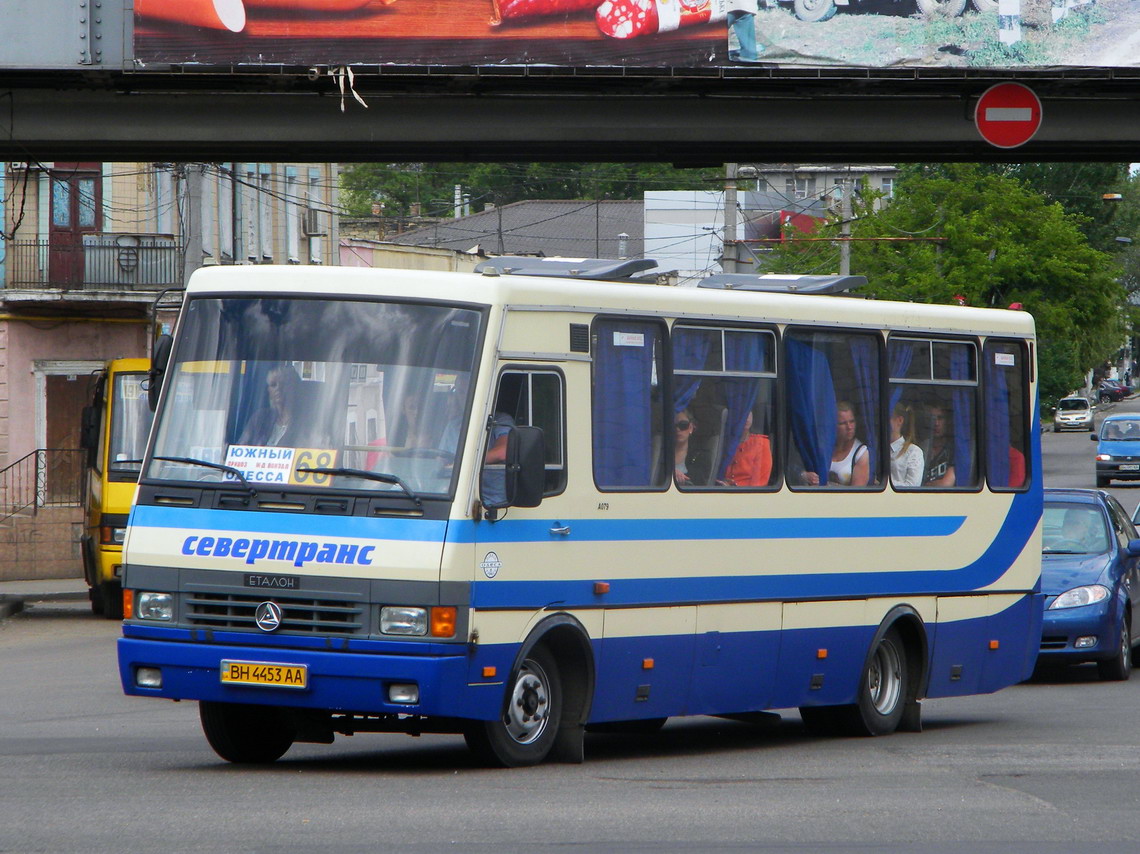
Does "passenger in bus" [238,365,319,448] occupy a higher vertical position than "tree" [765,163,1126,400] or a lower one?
lower

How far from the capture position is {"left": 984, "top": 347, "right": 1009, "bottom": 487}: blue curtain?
45.0 ft

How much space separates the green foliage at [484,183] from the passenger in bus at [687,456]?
6722 centimetres

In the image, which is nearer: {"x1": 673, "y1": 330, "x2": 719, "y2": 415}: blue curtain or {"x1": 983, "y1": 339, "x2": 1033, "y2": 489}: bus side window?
{"x1": 673, "y1": 330, "x2": 719, "y2": 415}: blue curtain

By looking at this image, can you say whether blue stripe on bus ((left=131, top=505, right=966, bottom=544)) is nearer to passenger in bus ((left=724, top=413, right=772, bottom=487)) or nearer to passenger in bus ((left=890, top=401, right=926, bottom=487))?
passenger in bus ((left=724, top=413, right=772, bottom=487))

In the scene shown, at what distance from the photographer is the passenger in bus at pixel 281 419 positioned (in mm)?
9828

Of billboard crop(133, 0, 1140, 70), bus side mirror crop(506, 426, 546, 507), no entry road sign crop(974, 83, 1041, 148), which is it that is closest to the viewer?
bus side mirror crop(506, 426, 546, 507)

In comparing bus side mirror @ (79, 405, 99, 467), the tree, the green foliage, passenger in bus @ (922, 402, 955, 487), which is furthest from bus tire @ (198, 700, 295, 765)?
the green foliage

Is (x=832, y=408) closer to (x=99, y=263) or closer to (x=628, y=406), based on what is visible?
(x=628, y=406)

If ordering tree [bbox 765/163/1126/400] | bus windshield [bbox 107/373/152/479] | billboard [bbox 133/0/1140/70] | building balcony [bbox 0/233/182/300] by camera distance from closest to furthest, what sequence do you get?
billboard [bbox 133/0/1140/70], bus windshield [bbox 107/373/152/479], building balcony [bbox 0/233/182/300], tree [bbox 765/163/1126/400]

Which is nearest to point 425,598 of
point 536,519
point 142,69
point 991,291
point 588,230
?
Result: point 536,519

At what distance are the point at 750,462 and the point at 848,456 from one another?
3.43ft

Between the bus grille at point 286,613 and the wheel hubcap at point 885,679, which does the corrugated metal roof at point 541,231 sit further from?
the bus grille at point 286,613

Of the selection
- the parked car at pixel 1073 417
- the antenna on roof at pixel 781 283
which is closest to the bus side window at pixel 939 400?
the antenna on roof at pixel 781 283

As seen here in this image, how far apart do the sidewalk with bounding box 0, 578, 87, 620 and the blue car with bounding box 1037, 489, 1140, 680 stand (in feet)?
44.9
